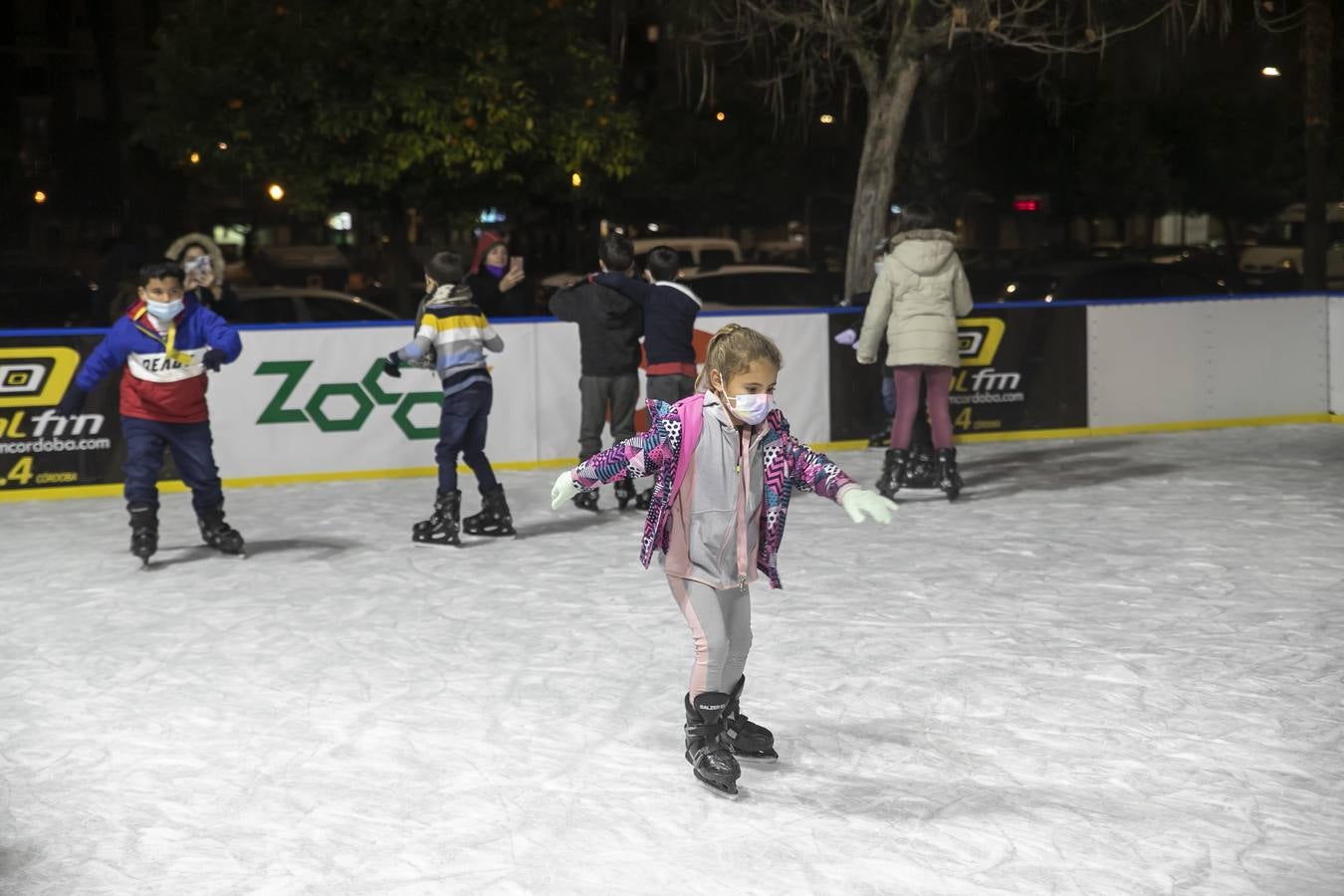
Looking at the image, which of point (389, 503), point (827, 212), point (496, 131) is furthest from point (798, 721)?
point (827, 212)

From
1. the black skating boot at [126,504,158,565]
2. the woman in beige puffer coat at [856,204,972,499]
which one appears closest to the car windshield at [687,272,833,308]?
the woman in beige puffer coat at [856,204,972,499]

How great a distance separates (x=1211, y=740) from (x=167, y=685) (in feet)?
11.9

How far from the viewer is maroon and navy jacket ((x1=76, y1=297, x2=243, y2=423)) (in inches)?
350

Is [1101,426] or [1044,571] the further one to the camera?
[1101,426]

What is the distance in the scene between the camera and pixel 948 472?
11070 millimetres

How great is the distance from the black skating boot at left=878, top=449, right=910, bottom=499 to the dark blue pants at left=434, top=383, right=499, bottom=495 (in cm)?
250

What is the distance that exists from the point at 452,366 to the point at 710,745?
180 inches

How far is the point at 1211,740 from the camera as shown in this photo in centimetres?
577

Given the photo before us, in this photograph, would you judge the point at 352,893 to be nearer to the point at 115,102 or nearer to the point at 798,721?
the point at 798,721

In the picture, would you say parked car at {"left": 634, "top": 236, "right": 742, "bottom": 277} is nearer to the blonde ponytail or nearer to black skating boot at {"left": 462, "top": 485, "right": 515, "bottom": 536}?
black skating boot at {"left": 462, "top": 485, "right": 515, "bottom": 536}

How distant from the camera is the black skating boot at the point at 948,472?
1105cm

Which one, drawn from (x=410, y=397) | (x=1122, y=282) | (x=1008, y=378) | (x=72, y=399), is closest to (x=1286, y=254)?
(x=1122, y=282)

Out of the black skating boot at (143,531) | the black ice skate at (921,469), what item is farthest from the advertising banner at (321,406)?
the black skating boot at (143,531)

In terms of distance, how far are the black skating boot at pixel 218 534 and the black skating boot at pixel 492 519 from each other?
4.04ft
